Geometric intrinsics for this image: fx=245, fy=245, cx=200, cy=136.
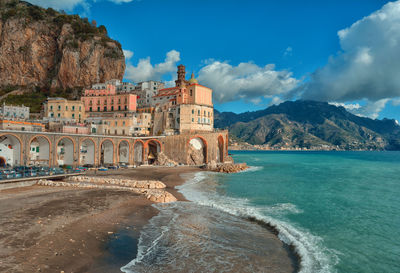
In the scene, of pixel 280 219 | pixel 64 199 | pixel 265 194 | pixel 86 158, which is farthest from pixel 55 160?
pixel 280 219

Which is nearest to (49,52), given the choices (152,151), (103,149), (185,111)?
(103,149)

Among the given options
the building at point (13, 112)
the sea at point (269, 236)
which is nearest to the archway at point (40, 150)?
the building at point (13, 112)

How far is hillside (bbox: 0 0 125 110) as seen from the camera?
91.5 meters

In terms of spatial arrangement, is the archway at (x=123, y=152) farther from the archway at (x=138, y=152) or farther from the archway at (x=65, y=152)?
the archway at (x=65, y=152)

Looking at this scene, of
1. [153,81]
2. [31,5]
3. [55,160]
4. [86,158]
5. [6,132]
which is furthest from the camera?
[31,5]

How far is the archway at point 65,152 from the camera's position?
5250cm

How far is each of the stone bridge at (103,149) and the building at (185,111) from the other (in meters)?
5.27

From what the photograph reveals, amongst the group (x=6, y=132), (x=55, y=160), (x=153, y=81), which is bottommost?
(x=55, y=160)

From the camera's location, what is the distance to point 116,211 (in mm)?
21188

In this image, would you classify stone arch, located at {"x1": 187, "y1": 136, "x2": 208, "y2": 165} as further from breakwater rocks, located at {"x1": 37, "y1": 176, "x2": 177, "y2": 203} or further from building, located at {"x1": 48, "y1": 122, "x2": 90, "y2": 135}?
breakwater rocks, located at {"x1": 37, "y1": 176, "x2": 177, "y2": 203}

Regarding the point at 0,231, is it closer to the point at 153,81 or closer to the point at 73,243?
the point at 73,243

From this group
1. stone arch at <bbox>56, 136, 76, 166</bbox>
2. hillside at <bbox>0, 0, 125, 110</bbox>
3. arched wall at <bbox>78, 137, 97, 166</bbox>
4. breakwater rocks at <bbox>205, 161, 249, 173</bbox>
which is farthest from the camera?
hillside at <bbox>0, 0, 125, 110</bbox>

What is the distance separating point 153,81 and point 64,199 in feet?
256

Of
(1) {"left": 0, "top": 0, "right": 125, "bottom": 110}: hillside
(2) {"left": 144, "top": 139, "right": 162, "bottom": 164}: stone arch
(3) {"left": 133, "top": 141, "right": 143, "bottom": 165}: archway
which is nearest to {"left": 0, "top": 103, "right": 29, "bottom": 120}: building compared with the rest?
(1) {"left": 0, "top": 0, "right": 125, "bottom": 110}: hillside
